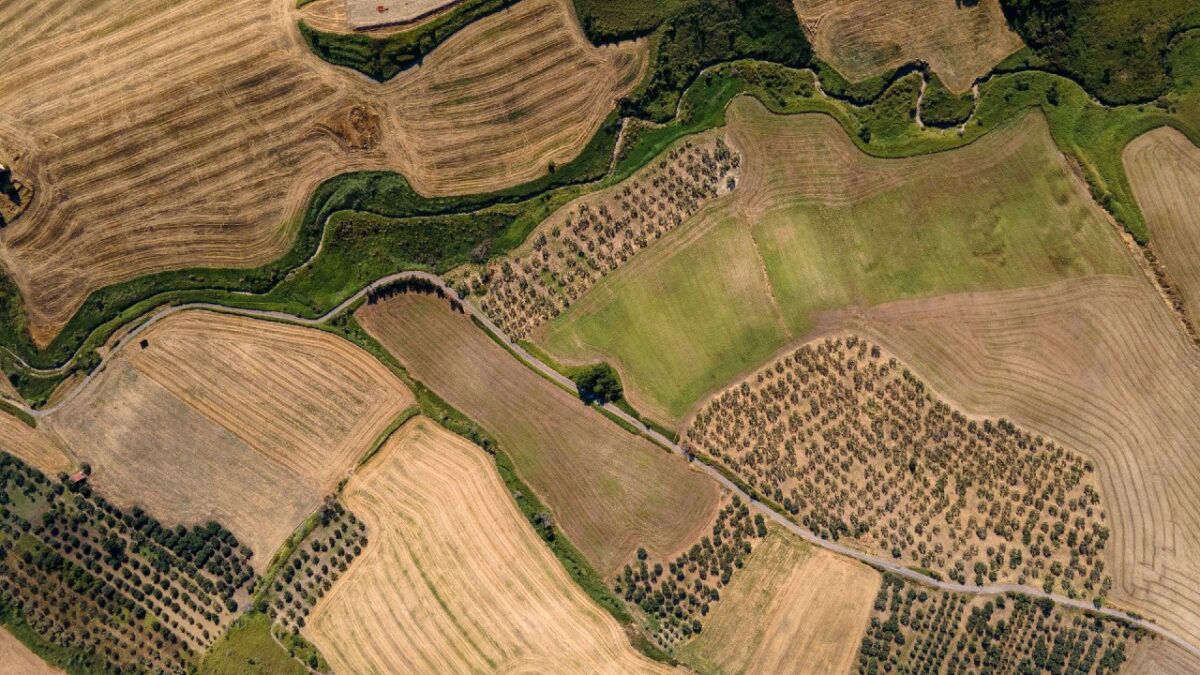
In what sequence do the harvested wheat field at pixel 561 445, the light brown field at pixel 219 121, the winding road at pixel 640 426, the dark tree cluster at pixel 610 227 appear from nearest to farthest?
1. the winding road at pixel 640 426
2. the light brown field at pixel 219 121
3. the harvested wheat field at pixel 561 445
4. the dark tree cluster at pixel 610 227

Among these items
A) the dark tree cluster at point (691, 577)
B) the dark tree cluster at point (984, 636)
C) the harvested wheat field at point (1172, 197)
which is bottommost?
the dark tree cluster at point (984, 636)

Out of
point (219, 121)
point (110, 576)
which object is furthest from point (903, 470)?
point (110, 576)

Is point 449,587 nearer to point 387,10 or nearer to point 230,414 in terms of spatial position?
point 230,414

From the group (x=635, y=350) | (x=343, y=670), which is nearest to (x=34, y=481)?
(x=343, y=670)

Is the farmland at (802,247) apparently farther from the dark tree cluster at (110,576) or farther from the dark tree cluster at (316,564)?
the dark tree cluster at (110,576)

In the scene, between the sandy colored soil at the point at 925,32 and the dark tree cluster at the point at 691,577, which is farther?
the sandy colored soil at the point at 925,32

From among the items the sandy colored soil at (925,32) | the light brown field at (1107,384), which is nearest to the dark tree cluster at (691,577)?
the light brown field at (1107,384)

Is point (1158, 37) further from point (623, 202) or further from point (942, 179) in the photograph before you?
point (623, 202)
